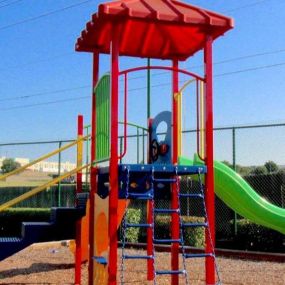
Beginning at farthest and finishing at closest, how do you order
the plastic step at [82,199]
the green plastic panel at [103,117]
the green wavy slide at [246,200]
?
the green wavy slide at [246,200]
the plastic step at [82,199]
the green plastic panel at [103,117]

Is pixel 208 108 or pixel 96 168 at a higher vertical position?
pixel 208 108

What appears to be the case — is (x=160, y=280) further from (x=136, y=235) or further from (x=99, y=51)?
(x=136, y=235)

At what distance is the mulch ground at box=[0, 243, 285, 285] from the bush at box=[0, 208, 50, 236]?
4.75m

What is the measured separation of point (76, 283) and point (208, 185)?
103 inches

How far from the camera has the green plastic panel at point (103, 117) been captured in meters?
6.03

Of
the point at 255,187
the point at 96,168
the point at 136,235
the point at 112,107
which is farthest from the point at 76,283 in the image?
the point at 255,187

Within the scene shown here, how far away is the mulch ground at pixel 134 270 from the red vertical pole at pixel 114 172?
Result: 1.99m

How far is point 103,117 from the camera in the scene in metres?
6.25

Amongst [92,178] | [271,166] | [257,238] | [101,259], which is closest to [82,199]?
[92,178]

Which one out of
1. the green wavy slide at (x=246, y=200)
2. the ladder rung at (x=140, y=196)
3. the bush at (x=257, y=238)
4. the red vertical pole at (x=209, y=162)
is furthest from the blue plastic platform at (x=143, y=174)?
the bush at (x=257, y=238)

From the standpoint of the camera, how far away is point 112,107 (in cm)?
552

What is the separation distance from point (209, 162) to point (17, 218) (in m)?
11.0

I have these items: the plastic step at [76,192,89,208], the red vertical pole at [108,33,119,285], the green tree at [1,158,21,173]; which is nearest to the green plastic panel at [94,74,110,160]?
the red vertical pole at [108,33,119,285]

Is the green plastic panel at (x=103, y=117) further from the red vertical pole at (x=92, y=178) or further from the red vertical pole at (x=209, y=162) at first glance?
the red vertical pole at (x=209, y=162)
